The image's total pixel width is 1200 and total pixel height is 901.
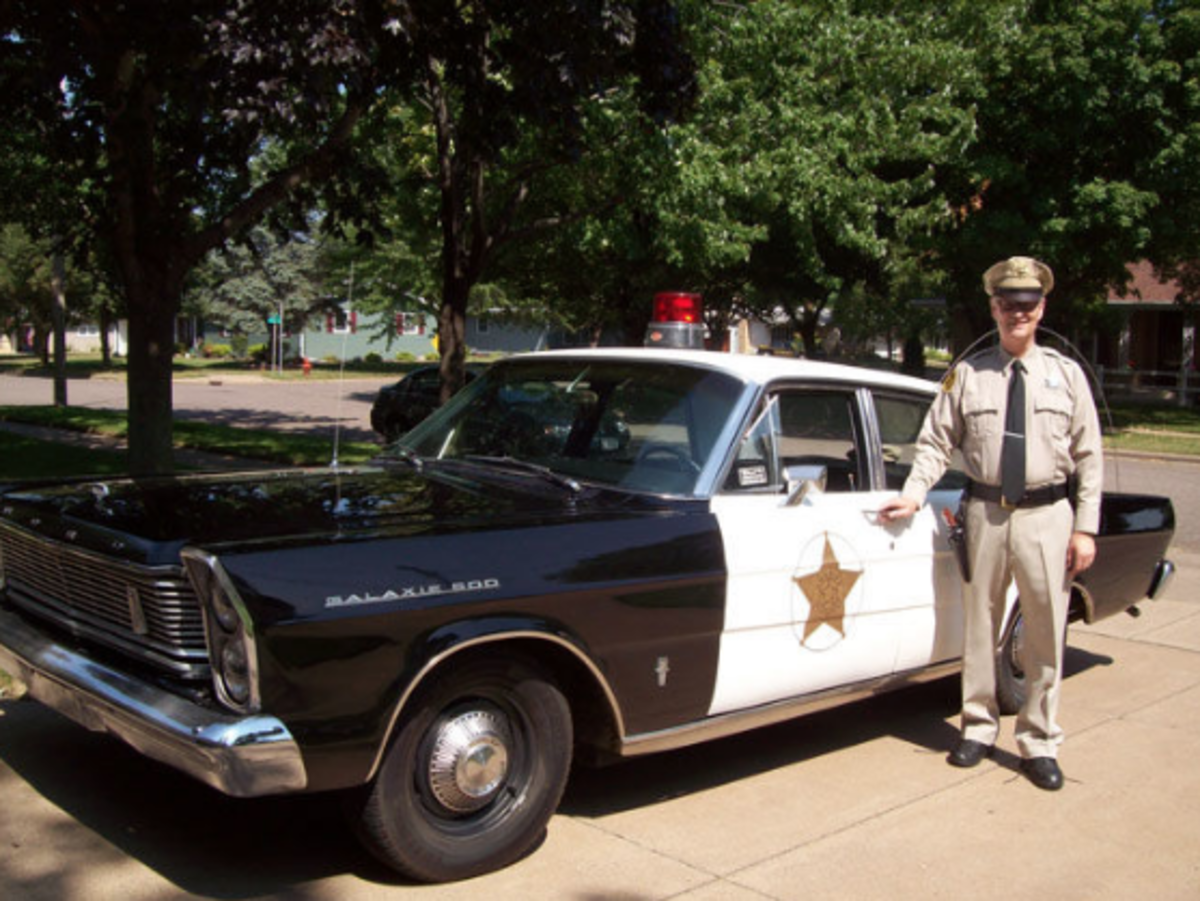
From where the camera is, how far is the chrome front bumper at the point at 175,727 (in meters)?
3.16

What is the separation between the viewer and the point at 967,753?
16.2ft

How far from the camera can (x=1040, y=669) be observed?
4785mm

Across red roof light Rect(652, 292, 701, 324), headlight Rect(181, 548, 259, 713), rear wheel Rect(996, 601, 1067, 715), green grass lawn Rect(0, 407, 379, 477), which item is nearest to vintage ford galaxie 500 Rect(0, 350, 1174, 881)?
headlight Rect(181, 548, 259, 713)

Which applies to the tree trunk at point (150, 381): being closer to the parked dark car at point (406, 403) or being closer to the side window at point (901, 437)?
the side window at point (901, 437)

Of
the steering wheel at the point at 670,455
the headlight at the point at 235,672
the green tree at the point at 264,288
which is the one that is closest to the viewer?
the headlight at the point at 235,672

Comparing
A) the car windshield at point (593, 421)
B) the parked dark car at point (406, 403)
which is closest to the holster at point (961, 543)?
the car windshield at point (593, 421)

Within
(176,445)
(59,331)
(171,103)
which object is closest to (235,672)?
(171,103)

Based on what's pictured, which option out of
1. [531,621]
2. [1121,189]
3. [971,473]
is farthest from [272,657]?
[1121,189]

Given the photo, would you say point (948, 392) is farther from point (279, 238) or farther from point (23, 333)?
point (23, 333)

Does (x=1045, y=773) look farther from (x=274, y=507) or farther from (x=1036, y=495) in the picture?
(x=274, y=507)

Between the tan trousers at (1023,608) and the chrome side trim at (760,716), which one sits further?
the tan trousers at (1023,608)

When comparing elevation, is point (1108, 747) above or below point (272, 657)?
below

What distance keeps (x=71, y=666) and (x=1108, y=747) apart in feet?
13.9

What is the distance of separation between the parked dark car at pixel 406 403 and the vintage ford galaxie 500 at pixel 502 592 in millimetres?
14786
